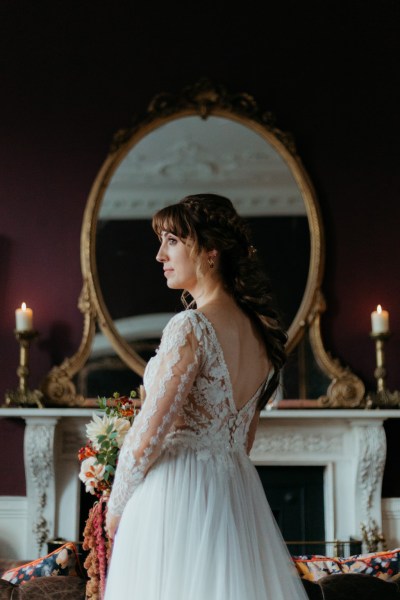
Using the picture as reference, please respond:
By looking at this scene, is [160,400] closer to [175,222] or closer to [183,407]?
[183,407]

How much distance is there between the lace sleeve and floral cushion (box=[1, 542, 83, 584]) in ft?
1.77

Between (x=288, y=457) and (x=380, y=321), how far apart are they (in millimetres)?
940

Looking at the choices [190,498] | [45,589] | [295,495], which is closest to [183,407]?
[190,498]

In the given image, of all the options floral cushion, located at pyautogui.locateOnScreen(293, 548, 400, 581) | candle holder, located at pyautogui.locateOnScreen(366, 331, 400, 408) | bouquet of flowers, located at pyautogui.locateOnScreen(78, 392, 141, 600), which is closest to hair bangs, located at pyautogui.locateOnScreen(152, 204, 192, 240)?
bouquet of flowers, located at pyautogui.locateOnScreen(78, 392, 141, 600)

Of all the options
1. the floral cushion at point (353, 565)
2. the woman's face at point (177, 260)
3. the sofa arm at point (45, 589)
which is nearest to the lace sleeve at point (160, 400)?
the woman's face at point (177, 260)

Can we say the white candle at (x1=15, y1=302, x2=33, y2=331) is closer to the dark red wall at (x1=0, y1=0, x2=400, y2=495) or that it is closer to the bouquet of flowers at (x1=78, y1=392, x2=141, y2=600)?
the dark red wall at (x1=0, y1=0, x2=400, y2=495)

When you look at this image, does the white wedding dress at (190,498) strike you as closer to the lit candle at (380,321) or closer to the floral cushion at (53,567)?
the floral cushion at (53,567)

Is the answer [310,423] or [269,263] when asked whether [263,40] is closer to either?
[269,263]

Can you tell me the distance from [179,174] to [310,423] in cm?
166

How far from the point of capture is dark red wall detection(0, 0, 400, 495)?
5.08 meters

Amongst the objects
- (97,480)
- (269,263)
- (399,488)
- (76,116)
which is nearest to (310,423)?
(399,488)

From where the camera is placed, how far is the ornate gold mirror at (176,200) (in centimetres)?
496

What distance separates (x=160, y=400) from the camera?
6.17 ft

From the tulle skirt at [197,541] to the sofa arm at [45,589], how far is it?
0.41 m
